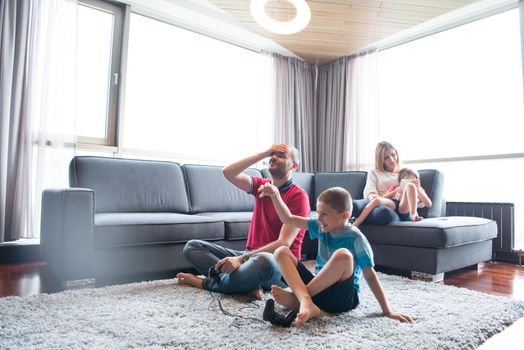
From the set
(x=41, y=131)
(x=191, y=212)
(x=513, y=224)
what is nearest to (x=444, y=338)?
(x=191, y=212)

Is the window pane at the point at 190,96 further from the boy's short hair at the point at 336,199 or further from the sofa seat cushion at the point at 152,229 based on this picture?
the boy's short hair at the point at 336,199

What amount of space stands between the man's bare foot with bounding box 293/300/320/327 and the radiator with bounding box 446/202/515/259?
101 inches

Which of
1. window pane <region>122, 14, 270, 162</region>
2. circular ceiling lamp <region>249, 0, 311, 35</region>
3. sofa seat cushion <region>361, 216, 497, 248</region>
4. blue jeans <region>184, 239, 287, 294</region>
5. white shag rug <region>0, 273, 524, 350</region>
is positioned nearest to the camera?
white shag rug <region>0, 273, 524, 350</region>

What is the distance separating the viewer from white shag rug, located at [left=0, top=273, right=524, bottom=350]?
120 centimetres

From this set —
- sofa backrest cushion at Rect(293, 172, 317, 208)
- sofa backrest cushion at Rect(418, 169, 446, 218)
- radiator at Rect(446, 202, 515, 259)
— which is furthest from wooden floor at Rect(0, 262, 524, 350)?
sofa backrest cushion at Rect(293, 172, 317, 208)

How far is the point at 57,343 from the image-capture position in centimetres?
116

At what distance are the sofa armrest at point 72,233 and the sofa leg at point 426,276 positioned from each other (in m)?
2.04

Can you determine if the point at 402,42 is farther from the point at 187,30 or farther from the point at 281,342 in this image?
the point at 281,342

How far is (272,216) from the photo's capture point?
1.85m

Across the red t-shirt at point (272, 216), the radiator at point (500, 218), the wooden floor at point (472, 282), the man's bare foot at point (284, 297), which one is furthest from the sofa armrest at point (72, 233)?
the radiator at point (500, 218)

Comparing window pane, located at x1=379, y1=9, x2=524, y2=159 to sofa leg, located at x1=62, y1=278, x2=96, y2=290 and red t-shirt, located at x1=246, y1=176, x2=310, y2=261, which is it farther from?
sofa leg, located at x1=62, y1=278, x2=96, y2=290

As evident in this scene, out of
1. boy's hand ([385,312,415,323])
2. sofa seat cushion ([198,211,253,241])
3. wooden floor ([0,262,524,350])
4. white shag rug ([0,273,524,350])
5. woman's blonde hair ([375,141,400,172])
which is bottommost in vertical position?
wooden floor ([0,262,524,350])

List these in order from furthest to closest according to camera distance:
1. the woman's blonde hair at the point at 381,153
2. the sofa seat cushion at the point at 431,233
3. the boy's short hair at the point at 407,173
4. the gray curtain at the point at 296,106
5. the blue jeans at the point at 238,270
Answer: the gray curtain at the point at 296,106, the woman's blonde hair at the point at 381,153, the boy's short hair at the point at 407,173, the sofa seat cushion at the point at 431,233, the blue jeans at the point at 238,270

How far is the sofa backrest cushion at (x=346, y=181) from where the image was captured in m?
3.54
